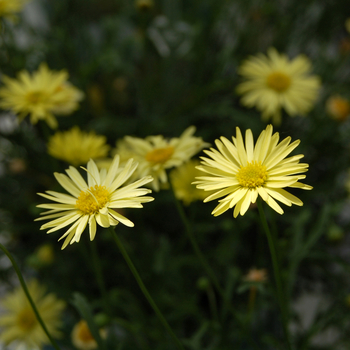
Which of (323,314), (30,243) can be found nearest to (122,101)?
(30,243)

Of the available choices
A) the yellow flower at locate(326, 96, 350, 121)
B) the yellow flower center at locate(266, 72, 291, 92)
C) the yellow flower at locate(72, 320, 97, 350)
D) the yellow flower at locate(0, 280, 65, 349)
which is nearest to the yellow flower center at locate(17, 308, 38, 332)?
the yellow flower at locate(0, 280, 65, 349)

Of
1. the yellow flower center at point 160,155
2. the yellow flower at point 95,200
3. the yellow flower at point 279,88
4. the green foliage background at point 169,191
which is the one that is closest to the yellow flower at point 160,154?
the yellow flower center at point 160,155

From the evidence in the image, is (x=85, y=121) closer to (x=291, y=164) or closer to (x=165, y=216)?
(x=165, y=216)

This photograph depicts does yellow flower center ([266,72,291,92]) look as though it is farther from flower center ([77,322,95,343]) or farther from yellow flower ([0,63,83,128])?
flower center ([77,322,95,343])

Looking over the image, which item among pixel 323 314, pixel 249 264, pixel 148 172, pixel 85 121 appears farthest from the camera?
pixel 85 121

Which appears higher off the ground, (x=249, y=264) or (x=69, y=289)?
(x=249, y=264)

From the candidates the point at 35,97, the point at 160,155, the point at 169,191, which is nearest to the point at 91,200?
the point at 160,155
